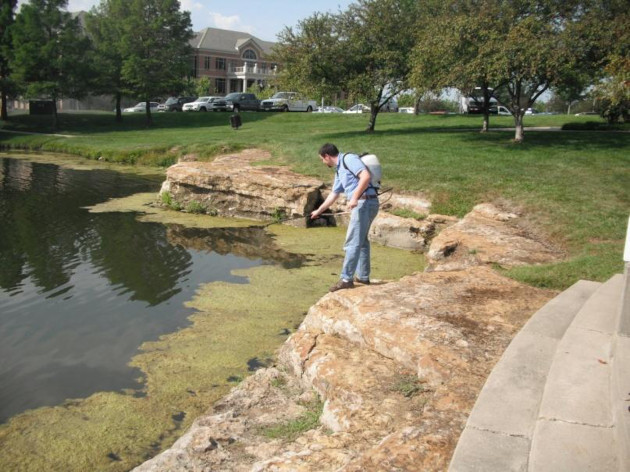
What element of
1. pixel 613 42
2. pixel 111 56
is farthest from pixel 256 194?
pixel 111 56

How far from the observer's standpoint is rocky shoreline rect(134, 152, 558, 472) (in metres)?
4.26

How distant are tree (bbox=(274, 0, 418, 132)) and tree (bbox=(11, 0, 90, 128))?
21.1m

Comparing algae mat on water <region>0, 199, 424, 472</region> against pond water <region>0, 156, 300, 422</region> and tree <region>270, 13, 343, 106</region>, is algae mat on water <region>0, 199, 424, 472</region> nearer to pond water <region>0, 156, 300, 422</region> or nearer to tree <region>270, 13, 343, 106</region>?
pond water <region>0, 156, 300, 422</region>

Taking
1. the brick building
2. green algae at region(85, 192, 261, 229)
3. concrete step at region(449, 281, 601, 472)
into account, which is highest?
the brick building

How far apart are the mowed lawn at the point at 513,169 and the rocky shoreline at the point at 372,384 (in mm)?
2164

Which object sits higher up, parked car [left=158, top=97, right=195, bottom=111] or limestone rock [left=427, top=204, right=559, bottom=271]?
parked car [left=158, top=97, right=195, bottom=111]

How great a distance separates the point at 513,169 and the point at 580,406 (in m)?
12.3

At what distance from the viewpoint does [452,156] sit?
1778 cm

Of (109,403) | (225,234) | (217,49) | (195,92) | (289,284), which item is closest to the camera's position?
(109,403)

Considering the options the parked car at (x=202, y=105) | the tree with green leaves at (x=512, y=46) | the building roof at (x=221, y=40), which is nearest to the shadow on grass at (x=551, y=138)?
the tree with green leaves at (x=512, y=46)

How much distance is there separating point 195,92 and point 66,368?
68.7 m

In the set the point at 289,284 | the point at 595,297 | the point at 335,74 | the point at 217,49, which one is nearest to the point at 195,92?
the point at 217,49

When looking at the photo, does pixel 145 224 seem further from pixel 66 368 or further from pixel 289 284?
pixel 66 368

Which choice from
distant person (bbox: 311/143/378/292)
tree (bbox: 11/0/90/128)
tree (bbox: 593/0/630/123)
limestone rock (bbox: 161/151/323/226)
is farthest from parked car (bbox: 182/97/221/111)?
distant person (bbox: 311/143/378/292)
